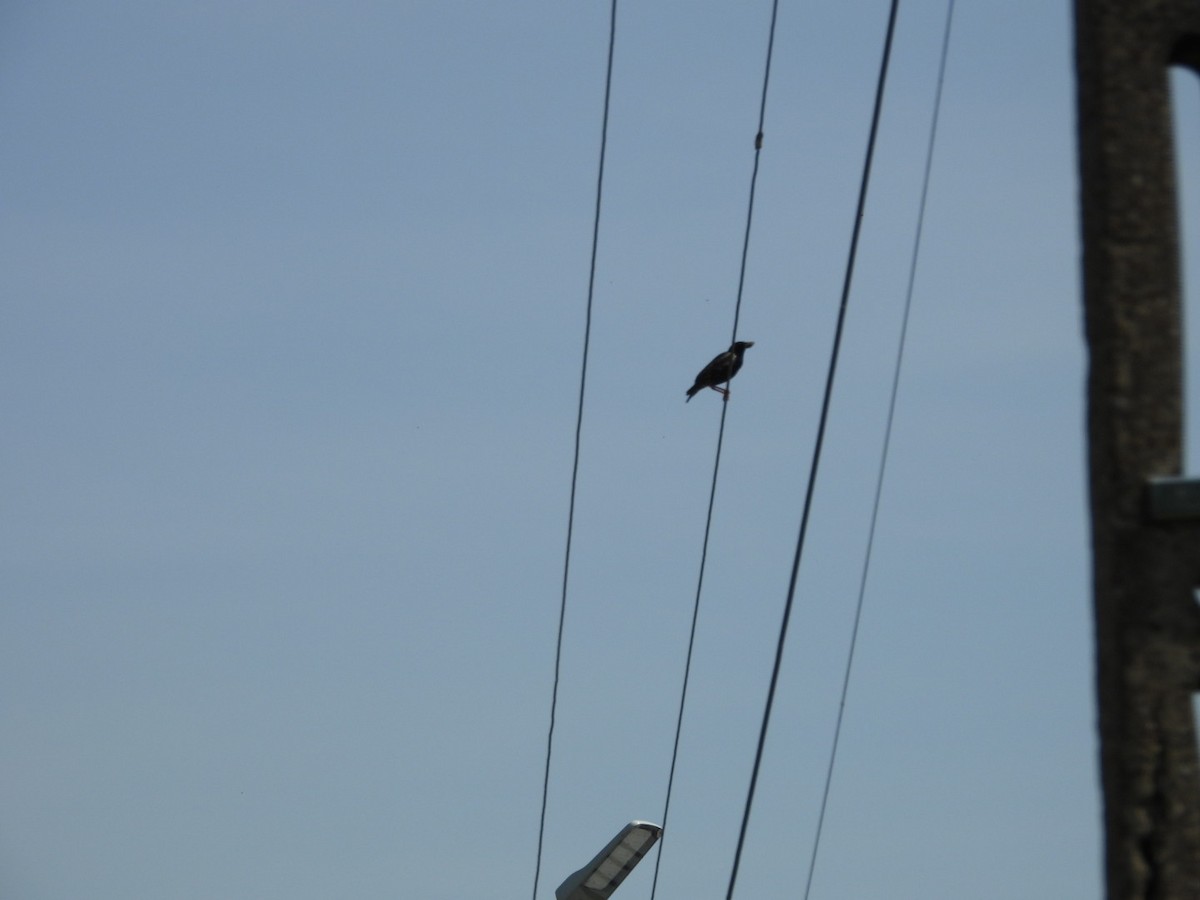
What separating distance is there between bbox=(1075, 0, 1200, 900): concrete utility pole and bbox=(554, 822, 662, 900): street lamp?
5.26 metres

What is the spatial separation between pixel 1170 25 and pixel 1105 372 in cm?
99

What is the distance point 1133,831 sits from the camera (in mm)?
5152

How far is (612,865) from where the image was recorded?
10531 millimetres

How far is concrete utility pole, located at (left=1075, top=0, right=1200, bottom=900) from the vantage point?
5137 millimetres

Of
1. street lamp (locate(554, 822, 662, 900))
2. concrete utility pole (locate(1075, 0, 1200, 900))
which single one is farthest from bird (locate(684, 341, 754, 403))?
concrete utility pole (locate(1075, 0, 1200, 900))

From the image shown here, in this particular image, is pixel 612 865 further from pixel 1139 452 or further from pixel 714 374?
pixel 714 374

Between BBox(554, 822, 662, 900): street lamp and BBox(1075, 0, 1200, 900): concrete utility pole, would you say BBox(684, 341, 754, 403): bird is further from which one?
BBox(1075, 0, 1200, 900): concrete utility pole

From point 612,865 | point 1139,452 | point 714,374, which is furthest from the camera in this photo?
point 714,374

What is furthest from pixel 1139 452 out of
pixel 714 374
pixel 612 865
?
pixel 714 374

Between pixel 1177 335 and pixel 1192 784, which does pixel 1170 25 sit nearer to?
pixel 1177 335

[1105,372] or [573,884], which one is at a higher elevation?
[1105,372]

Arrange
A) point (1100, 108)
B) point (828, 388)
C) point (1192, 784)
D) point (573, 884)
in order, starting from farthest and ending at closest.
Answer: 1. point (573, 884)
2. point (828, 388)
3. point (1100, 108)
4. point (1192, 784)

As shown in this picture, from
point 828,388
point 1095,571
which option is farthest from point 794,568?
point 1095,571

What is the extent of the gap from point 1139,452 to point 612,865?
5.86 meters
